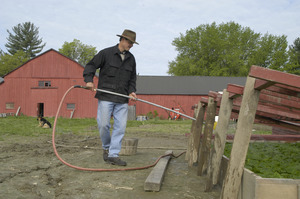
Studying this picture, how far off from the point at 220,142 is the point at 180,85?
Result: 1091 inches

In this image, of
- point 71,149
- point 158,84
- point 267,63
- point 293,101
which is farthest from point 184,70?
point 293,101

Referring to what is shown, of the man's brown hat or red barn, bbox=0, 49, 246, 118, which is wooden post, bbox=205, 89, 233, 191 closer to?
the man's brown hat

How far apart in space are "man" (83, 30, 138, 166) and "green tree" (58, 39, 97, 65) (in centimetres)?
6471

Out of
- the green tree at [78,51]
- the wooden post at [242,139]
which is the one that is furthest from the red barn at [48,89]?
the green tree at [78,51]

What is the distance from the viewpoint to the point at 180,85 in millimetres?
31078

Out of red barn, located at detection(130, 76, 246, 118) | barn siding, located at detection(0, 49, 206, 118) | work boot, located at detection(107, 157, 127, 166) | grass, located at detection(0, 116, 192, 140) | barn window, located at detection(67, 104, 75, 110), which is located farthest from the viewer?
red barn, located at detection(130, 76, 246, 118)

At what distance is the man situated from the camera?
16.6 feet

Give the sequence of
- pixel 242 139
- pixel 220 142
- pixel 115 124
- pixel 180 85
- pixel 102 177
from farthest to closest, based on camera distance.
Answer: pixel 180 85 → pixel 115 124 → pixel 102 177 → pixel 220 142 → pixel 242 139

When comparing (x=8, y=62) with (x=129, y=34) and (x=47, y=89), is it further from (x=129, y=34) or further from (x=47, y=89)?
(x=129, y=34)

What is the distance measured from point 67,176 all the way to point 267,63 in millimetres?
50382

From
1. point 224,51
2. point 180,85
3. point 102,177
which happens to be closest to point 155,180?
point 102,177

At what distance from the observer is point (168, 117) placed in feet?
95.4

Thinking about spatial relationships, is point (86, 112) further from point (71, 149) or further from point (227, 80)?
point (71, 149)

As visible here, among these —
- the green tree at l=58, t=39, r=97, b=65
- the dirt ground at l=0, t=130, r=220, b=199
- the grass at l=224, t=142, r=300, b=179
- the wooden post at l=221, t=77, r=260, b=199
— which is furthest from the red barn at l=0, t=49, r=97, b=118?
the green tree at l=58, t=39, r=97, b=65
